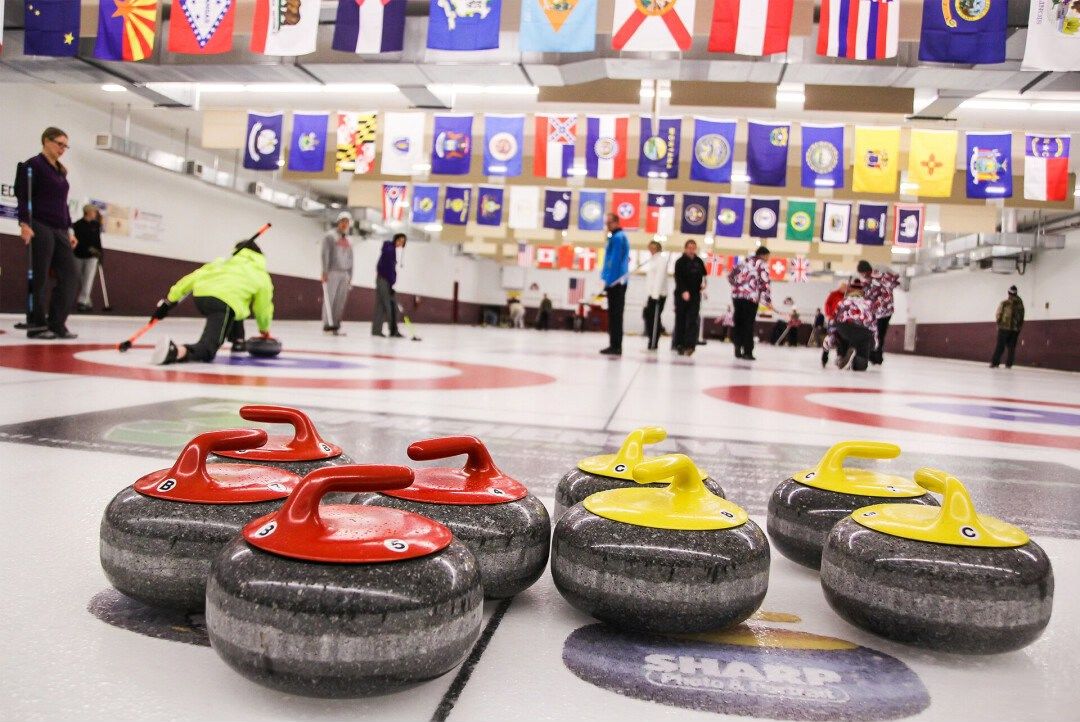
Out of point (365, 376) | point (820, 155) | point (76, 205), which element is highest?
point (820, 155)

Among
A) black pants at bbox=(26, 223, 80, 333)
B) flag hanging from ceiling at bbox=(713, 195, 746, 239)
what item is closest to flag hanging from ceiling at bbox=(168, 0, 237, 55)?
black pants at bbox=(26, 223, 80, 333)

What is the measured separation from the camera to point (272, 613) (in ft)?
1.85

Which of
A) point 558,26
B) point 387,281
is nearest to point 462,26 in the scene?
point 558,26

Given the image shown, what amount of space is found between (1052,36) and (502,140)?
7135 millimetres

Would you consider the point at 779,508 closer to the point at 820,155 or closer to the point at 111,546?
the point at 111,546

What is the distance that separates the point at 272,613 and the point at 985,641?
2.25ft

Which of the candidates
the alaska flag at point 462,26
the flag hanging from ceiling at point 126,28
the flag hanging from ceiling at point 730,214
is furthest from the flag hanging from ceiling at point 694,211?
the flag hanging from ceiling at point 126,28

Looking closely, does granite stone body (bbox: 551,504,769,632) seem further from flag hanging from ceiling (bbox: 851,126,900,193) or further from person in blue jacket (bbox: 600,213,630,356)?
flag hanging from ceiling (bbox: 851,126,900,193)

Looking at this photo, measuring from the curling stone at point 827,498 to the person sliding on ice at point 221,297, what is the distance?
3.85m

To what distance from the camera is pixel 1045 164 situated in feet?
→ 33.3

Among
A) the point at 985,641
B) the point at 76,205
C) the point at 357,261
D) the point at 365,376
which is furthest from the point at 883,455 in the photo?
the point at 357,261

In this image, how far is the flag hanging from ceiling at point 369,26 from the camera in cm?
741

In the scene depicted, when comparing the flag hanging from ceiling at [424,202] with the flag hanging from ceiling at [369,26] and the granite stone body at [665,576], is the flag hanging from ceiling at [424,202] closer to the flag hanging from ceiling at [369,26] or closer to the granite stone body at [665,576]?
the flag hanging from ceiling at [369,26]

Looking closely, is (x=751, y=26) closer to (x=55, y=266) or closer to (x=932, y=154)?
(x=932, y=154)
